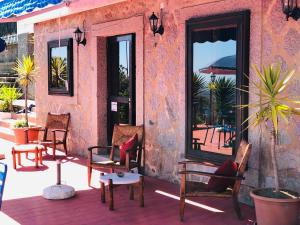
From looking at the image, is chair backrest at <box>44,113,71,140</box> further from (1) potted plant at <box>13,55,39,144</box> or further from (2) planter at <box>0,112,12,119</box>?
(2) planter at <box>0,112,12,119</box>

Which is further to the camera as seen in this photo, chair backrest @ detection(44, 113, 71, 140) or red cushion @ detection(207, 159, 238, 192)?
chair backrest @ detection(44, 113, 71, 140)

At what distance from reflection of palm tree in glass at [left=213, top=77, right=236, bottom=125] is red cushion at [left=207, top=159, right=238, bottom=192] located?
93 cm

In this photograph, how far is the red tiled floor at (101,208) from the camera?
17.5ft

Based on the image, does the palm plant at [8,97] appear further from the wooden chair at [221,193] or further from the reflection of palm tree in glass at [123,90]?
the wooden chair at [221,193]

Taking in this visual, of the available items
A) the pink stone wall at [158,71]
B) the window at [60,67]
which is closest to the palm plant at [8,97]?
the pink stone wall at [158,71]

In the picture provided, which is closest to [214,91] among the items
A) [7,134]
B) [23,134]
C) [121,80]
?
[121,80]

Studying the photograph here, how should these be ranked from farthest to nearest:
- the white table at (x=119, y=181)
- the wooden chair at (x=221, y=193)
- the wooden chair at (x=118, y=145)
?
1. the wooden chair at (x=118, y=145)
2. the white table at (x=119, y=181)
3. the wooden chair at (x=221, y=193)

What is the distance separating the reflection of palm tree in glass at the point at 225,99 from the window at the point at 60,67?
4.36 m

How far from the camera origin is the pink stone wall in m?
5.36

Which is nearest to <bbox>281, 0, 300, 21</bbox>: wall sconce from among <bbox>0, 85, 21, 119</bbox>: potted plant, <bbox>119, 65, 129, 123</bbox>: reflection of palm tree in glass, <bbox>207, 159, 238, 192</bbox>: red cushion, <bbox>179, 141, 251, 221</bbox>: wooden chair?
<bbox>179, 141, 251, 221</bbox>: wooden chair

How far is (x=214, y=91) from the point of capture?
6496 millimetres

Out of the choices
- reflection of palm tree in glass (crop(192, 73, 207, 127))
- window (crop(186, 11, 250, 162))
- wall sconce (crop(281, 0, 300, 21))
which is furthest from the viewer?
reflection of palm tree in glass (crop(192, 73, 207, 127))

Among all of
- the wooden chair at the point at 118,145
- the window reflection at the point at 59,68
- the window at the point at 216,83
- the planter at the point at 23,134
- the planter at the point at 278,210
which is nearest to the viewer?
the planter at the point at 278,210

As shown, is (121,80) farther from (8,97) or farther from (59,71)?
(8,97)
